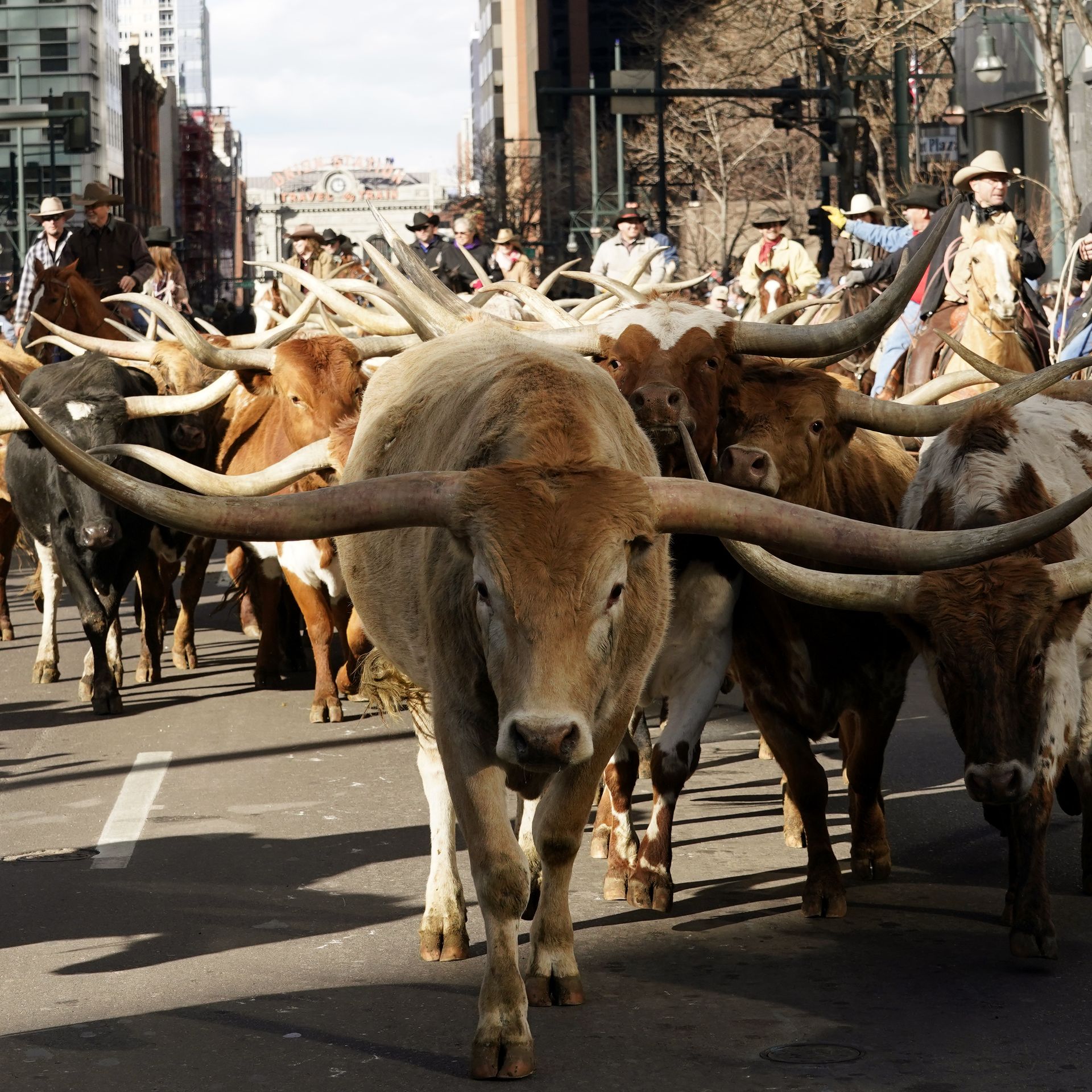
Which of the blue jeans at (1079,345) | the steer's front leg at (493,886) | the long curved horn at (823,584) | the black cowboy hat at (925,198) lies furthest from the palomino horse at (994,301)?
the steer's front leg at (493,886)

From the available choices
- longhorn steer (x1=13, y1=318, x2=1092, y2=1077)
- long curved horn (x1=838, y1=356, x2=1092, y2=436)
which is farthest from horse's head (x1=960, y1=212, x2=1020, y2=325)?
longhorn steer (x1=13, y1=318, x2=1092, y2=1077)

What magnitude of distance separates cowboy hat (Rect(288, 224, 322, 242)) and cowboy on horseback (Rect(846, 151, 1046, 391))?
7.87 m

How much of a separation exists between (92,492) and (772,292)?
970cm

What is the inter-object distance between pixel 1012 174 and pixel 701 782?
19.0ft

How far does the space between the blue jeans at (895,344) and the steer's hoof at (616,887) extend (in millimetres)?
6957

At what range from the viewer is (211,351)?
33.4 feet

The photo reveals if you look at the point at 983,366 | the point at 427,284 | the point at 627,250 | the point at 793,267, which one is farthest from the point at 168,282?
the point at 983,366

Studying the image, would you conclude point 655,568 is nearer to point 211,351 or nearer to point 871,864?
point 871,864

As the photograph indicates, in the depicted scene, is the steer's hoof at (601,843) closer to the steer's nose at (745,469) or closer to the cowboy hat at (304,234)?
the steer's nose at (745,469)

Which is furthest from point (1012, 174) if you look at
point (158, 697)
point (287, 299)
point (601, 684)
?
point (601, 684)

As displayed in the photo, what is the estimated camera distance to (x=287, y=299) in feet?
46.9

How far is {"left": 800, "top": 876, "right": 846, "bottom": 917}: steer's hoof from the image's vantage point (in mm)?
6598

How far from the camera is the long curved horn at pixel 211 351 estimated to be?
998cm

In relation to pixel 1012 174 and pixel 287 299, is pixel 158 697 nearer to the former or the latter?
pixel 287 299
